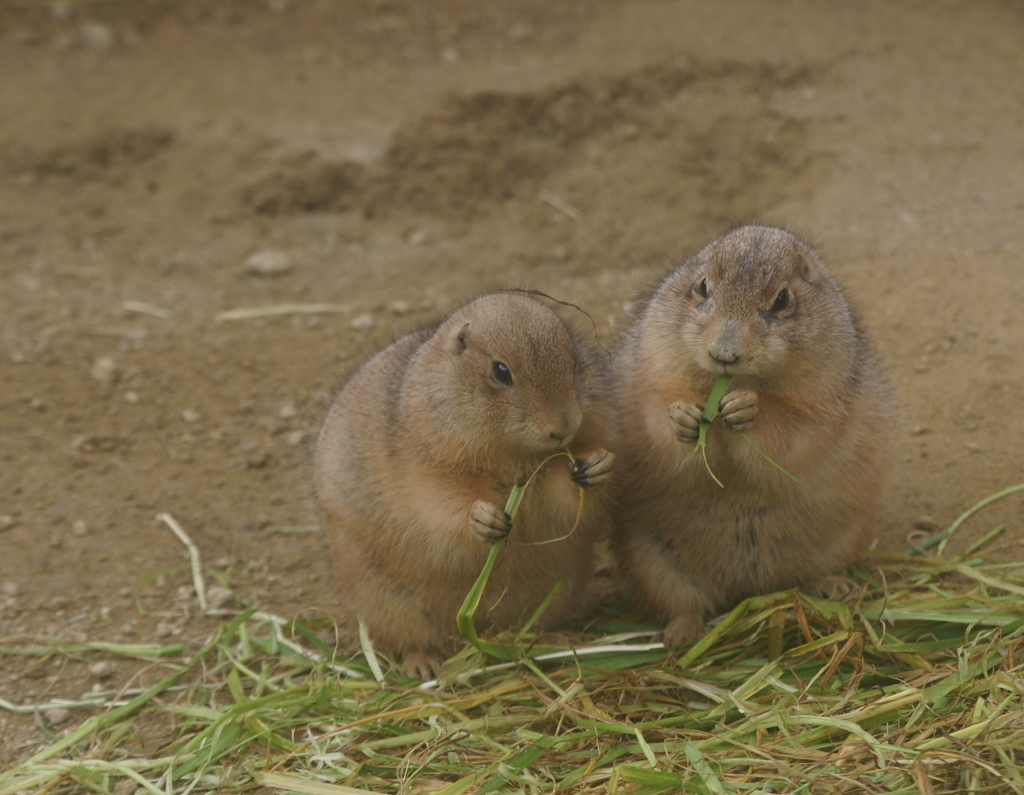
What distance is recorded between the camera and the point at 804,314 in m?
4.54

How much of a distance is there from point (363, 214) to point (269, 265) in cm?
93

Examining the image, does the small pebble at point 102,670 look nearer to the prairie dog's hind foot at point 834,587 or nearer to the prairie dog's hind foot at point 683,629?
the prairie dog's hind foot at point 683,629

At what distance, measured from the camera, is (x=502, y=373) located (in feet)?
14.4

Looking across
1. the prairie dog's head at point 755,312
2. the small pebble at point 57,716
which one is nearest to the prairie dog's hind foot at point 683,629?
the prairie dog's head at point 755,312

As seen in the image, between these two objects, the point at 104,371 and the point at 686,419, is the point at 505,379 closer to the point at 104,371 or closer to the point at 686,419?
the point at 686,419

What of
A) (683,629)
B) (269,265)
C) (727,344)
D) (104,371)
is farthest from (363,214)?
(727,344)

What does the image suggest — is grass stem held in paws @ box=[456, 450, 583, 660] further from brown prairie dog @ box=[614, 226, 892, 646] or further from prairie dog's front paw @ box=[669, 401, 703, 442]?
brown prairie dog @ box=[614, 226, 892, 646]

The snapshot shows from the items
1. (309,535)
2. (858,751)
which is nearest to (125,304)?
(309,535)

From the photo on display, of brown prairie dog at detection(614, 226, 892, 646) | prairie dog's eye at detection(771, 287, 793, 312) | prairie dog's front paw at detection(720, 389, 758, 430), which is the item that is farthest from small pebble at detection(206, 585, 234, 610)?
prairie dog's eye at detection(771, 287, 793, 312)

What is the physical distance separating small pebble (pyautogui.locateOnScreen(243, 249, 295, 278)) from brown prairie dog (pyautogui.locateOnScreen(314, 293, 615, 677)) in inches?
136

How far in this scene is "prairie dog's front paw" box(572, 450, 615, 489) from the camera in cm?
454

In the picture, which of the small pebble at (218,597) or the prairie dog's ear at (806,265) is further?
the small pebble at (218,597)

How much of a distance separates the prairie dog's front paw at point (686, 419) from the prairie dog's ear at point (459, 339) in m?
0.89

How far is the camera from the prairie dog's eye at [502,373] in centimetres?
436
